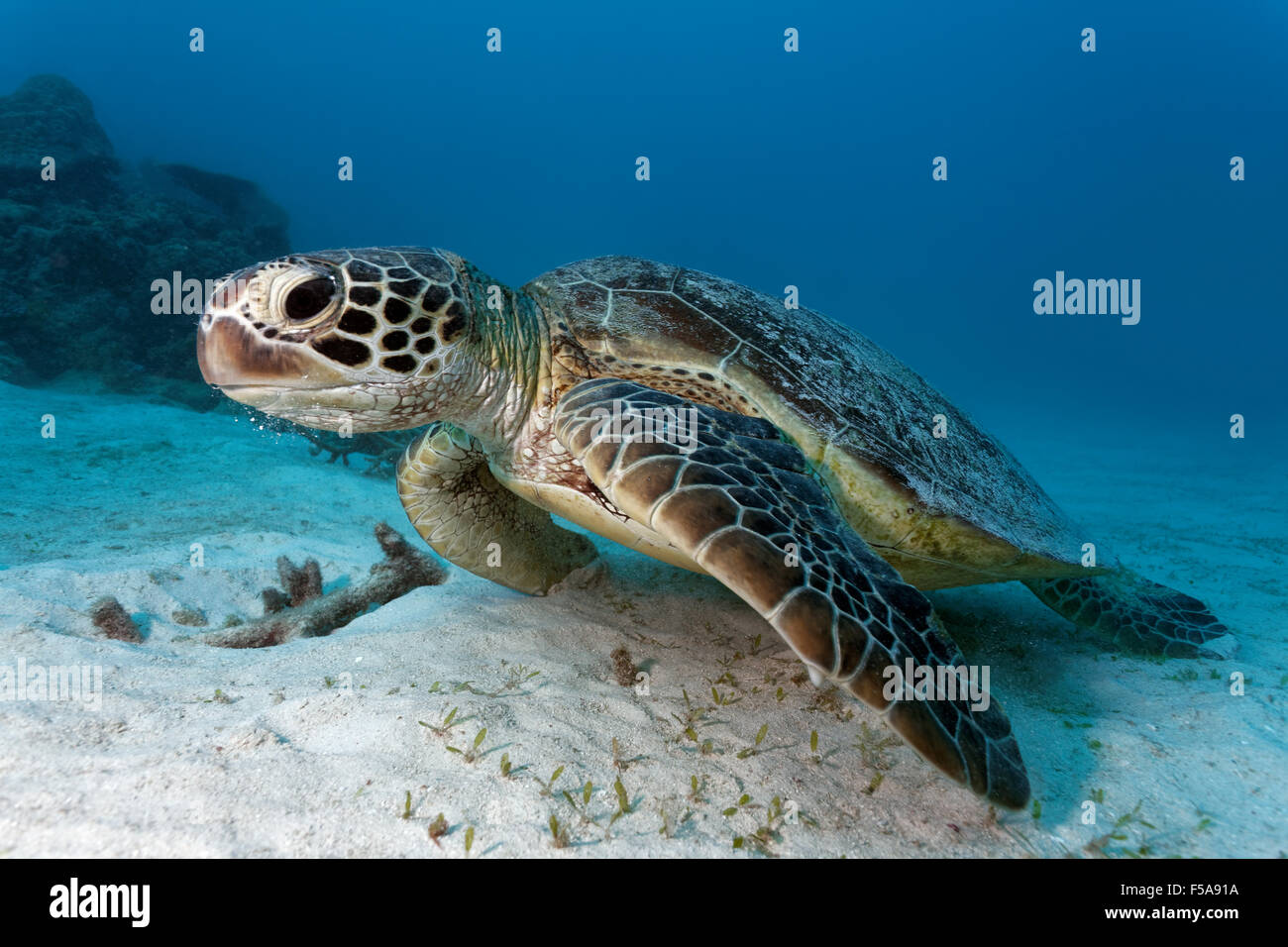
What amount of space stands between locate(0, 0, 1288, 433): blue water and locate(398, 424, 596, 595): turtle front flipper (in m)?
43.2

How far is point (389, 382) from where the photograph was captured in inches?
94.3

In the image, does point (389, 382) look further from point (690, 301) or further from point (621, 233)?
point (621, 233)

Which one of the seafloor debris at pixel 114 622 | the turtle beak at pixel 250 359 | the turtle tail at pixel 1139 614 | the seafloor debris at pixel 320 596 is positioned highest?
the turtle beak at pixel 250 359

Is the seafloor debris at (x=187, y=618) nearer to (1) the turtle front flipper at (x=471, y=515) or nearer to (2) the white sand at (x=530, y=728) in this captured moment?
(2) the white sand at (x=530, y=728)

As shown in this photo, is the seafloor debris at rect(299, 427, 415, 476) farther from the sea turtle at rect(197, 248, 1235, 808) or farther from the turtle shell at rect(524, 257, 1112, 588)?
the turtle shell at rect(524, 257, 1112, 588)

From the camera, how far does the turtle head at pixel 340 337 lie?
7.09ft

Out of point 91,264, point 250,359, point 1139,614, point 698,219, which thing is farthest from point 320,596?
point 698,219

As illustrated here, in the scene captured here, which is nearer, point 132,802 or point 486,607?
point 132,802

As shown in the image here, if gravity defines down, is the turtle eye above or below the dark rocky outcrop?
below

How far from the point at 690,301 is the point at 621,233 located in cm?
10731

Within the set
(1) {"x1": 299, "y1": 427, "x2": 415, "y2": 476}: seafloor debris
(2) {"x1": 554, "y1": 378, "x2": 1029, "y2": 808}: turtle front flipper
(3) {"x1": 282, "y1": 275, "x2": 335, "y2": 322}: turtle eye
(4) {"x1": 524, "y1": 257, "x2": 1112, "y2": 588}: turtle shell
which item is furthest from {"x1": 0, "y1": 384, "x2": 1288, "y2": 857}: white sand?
(1) {"x1": 299, "y1": 427, "x2": 415, "y2": 476}: seafloor debris

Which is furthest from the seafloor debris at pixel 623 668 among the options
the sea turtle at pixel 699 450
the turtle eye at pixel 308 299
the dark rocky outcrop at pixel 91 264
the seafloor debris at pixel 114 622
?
the dark rocky outcrop at pixel 91 264

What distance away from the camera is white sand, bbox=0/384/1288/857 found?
1.43 m
